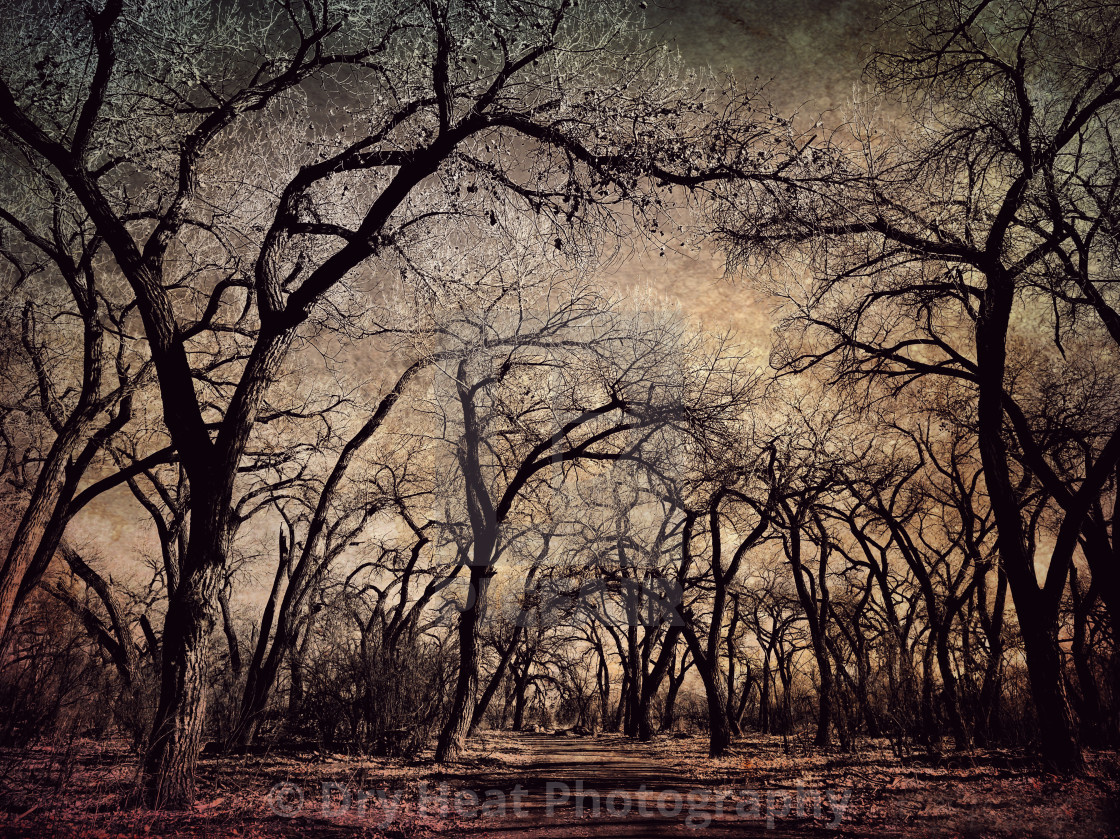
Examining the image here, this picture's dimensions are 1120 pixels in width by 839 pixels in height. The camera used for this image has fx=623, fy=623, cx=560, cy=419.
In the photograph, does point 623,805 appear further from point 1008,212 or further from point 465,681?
point 1008,212

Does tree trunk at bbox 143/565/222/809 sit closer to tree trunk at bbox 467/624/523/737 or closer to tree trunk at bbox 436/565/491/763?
tree trunk at bbox 436/565/491/763

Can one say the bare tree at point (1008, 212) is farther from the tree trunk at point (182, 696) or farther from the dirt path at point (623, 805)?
the tree trunk at point (182, 696)

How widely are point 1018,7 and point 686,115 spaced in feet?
19.5

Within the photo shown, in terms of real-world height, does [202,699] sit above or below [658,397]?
below

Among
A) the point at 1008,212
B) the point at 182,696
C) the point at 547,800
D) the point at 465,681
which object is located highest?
the point at 1008,212

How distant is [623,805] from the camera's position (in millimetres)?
8359

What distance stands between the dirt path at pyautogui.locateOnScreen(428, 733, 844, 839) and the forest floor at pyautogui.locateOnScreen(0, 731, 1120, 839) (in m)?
0.03

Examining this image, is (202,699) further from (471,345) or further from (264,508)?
(264,508)

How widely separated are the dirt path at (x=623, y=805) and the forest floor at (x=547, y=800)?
3 centimetres

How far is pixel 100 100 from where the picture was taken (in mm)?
7484

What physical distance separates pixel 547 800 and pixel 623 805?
117 centimetres

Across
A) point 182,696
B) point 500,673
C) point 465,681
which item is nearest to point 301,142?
point 182,696

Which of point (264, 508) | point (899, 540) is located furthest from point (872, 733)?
point (264, 508)

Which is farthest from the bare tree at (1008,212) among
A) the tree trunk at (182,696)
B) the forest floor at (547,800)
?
the tree trunk at (182,696)
